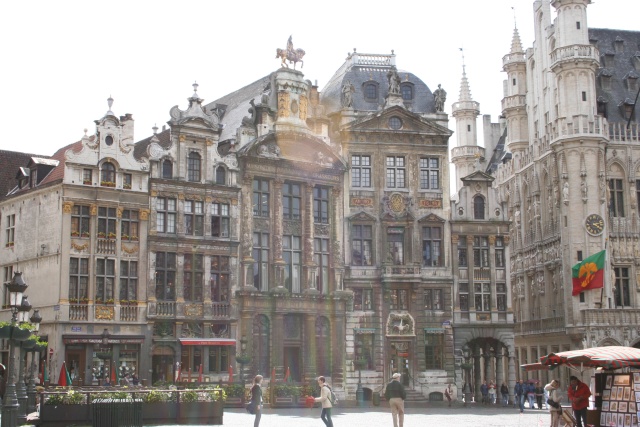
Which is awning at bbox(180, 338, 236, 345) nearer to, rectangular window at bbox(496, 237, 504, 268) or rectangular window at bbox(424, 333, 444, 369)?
rectangular window at bbox(424, 333, 444, 369)

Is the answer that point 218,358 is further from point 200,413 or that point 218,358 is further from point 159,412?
point 159,412

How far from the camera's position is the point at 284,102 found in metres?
50.9

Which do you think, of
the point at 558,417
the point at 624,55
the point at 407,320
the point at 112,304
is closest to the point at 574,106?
the point at 624,55

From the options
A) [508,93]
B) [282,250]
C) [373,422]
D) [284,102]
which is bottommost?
[373,422]

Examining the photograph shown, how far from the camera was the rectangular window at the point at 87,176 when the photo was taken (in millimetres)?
44000

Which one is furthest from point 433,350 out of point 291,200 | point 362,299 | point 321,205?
point 291,200

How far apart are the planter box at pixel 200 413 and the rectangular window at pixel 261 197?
804 inches

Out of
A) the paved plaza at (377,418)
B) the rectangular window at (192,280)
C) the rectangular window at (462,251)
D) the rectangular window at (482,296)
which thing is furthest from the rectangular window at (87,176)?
the rectangular window at (482,296)

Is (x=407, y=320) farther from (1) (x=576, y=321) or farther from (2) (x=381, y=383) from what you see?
(1) (x=576, y=321)

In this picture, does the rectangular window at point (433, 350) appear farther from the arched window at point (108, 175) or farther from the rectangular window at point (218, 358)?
the arched window at point (108, 175)

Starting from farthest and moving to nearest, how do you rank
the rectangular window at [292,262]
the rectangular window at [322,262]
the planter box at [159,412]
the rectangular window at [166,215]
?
the rectangular window at [322,262], the rectangular window at [292,262], the rectangular window at [166,215], the planter box at [159,412]

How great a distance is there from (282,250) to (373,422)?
727 inches

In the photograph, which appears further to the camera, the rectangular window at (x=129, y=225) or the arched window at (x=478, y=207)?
the arched window at (x=478, y=207)

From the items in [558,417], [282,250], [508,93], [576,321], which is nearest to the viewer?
[558,417]
